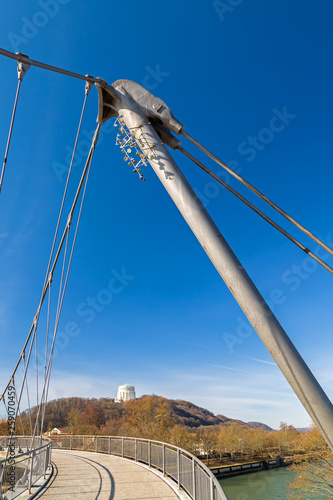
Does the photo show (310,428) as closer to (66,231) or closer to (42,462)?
(42,462)

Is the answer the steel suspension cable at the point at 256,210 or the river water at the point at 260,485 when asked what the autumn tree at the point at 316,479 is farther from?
the steel suspension cable at the point at 256,210

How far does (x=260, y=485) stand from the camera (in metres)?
35.0

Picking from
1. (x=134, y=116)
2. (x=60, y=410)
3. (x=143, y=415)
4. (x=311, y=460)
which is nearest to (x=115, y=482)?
(x=134, y=116)

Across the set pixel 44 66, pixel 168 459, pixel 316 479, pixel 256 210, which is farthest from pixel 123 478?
pixel 316 479

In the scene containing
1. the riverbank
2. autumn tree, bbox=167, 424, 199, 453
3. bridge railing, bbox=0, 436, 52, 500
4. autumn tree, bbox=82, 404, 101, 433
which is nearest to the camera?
bridge railing, bbox=0, 436, 52, 500

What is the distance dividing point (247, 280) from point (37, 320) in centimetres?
806

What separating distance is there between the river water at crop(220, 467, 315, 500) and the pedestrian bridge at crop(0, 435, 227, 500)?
909 inches

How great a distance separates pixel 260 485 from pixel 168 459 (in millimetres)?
34974

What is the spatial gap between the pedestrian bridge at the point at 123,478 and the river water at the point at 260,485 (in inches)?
909

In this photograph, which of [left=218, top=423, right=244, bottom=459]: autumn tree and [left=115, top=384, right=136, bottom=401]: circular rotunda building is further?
[left=115, top=384, right=136, bottom=401]: circular rotunda building

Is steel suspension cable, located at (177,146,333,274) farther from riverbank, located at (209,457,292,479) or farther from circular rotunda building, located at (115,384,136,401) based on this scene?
circular rotunda building, located at (115,384,136,401)

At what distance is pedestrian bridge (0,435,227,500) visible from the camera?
18.9 feet

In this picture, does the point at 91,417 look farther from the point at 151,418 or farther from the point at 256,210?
the point at 256,210

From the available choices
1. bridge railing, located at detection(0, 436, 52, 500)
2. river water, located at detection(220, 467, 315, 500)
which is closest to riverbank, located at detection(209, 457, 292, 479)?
river water, located at detection(220, 467, 315, 500)
